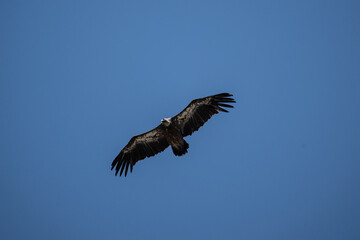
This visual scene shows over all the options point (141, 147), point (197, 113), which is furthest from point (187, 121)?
point (141, 147)

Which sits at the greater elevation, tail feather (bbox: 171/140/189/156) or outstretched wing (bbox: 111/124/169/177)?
outstretched wing (bbox: 111/124/169/177)

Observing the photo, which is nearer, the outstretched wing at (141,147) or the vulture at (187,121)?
the vulture at (187,121)

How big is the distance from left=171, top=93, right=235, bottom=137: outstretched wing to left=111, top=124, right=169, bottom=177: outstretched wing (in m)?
1.20

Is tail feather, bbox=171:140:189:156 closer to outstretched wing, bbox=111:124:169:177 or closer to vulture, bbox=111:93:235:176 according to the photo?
vulture, bbox=111:93:235:176

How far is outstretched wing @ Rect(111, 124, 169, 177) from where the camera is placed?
20500 mm

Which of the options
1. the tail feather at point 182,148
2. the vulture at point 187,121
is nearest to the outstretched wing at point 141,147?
the vulture at point 187,121

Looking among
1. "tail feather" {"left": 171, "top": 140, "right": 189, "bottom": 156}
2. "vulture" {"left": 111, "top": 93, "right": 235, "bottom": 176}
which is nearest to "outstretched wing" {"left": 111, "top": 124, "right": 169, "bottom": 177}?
"vulture" {"left": 111, "top": 93, "right": 235, "bottom": 176}

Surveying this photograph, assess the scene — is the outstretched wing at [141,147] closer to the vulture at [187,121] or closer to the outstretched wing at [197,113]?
the vulture at [187,121]

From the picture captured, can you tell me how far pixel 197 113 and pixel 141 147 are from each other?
3.50 metres

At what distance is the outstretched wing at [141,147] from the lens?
2050cm

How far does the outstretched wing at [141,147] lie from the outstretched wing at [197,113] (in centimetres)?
120

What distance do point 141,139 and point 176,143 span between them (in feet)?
6.94

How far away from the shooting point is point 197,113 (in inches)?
774

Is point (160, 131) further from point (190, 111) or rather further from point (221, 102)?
point (221, 102)
